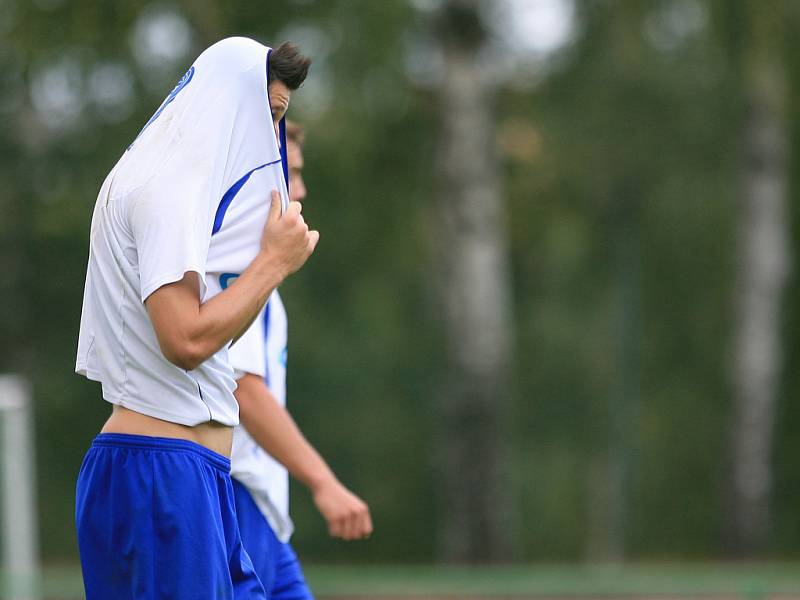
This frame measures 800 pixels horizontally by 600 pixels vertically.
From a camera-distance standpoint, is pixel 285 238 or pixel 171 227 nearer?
pixel 171 227

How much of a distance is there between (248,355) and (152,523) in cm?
90

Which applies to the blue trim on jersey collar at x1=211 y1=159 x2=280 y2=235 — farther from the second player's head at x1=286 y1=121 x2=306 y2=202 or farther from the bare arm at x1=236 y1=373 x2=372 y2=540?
the second player's head at x1=286 y1=121 x2=306 y2=202

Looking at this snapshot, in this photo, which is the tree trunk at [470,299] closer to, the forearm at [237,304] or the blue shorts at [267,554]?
the blue shorts at [267,554]

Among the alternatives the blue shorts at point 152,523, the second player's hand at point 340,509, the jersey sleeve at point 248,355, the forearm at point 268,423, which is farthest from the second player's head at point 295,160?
the blue shorts at point 152,523

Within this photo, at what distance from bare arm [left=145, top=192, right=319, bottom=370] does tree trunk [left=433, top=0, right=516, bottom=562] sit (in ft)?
26.9

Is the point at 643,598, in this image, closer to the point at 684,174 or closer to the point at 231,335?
the point at 231,335

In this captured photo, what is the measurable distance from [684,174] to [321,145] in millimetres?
4286

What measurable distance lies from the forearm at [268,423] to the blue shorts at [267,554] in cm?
14

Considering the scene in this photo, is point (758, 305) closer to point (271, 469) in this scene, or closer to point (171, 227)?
point (271, 469)

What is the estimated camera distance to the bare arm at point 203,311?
2.17 metres

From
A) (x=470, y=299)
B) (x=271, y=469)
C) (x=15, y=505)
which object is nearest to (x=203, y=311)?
(x=271, y=469)

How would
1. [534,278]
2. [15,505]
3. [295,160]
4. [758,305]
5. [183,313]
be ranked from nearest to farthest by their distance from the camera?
[183,313] < [295,160] < [15,505] < [758,305] < [534,278]

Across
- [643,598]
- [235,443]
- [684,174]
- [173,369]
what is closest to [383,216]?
[684,174]

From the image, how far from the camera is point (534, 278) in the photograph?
1490 centimetres
